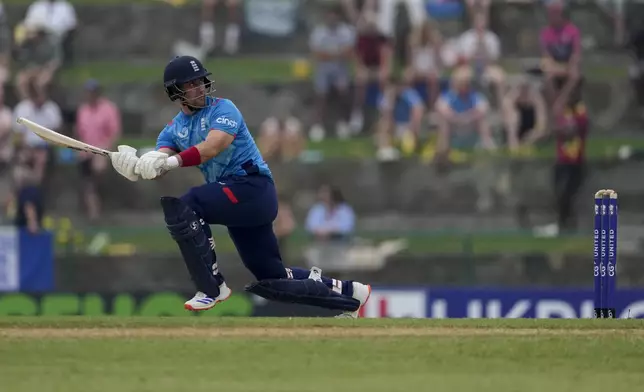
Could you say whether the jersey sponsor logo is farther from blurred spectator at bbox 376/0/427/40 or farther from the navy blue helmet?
blurred spectator at bbox 376/0/427/40

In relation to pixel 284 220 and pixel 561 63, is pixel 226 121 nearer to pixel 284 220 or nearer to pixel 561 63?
pixel 284 220

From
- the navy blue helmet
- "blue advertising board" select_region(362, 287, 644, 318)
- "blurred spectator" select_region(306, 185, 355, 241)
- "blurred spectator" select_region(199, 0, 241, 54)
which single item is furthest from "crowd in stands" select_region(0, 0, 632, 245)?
the navy blue helmet

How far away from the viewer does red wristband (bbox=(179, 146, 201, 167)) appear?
9.62 meters

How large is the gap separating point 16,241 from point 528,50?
24.9 feet

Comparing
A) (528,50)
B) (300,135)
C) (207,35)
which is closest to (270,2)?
(207,35)

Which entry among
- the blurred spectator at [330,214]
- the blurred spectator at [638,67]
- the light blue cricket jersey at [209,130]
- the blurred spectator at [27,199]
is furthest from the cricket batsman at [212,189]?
the blurred spectator at [638,67]

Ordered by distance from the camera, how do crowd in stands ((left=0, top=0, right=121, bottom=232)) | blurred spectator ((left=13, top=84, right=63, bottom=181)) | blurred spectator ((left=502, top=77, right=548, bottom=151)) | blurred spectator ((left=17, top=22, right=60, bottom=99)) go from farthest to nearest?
blurred spectator ((left=17, top=22, right=60, bottom=99)), blurred spectator ((left=502, top=77, right=548, bottom=151)), blurred spectator ((left=13, top=84, right=63, bottom=181)), crowd in stands ((left=0, top=0, right=121, bottom=232))

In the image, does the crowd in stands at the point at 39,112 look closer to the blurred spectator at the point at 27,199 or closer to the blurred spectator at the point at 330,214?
the blurred spectator at the point at 27,199

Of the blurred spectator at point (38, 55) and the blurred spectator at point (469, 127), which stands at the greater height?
the blurred spectator at point (38, 55)

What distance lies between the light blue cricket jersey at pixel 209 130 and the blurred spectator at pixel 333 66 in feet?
29.2

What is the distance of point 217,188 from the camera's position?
389 inches

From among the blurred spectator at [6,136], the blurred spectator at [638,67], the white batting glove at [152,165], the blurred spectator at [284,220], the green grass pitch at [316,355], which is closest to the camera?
the green grass pitch at [316,355]

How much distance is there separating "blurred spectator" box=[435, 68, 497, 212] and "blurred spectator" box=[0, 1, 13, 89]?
578cm

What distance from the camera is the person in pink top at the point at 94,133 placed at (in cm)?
1817
